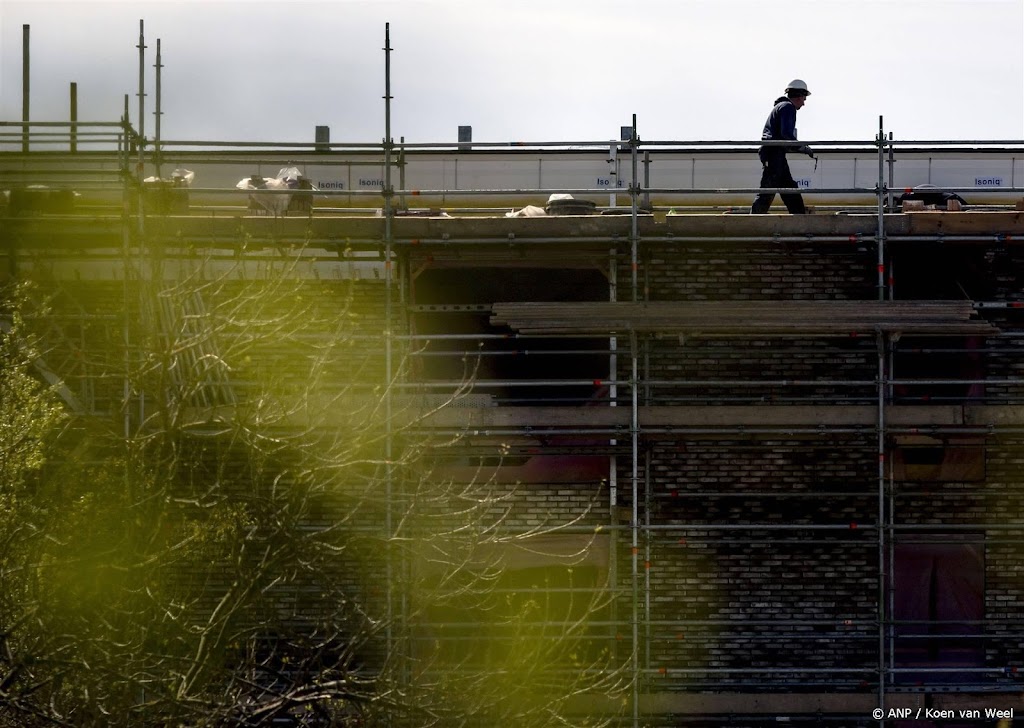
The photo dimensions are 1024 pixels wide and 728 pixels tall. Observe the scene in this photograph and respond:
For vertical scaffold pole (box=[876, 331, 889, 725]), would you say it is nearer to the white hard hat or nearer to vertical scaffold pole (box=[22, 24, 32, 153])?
the white hard hat

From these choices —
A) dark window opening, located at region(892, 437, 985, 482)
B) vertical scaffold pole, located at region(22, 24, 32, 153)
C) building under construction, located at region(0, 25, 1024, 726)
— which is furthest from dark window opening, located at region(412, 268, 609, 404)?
vertical scaffold pole, located at region(22, 24, 32, 153)

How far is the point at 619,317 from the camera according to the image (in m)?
13.4

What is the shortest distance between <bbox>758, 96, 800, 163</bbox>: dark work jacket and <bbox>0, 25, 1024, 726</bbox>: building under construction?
1.23 ft

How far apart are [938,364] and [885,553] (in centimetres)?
201

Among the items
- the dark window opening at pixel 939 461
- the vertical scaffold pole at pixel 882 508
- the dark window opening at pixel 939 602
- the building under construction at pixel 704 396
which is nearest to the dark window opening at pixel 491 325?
the building under construction at pixel 704 396

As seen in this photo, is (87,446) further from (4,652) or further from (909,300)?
(909,300)

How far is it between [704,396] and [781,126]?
9.47 feet

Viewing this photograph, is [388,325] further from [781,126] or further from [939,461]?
[939,461]

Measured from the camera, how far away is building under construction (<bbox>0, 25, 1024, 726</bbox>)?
1359 cm

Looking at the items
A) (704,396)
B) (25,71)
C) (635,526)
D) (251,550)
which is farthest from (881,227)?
(25,71)

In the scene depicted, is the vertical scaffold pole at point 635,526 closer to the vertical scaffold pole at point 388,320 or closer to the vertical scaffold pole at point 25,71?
the vertical scaffold pole at point 388,320

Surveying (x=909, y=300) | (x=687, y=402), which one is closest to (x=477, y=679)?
(x=687, y=402)

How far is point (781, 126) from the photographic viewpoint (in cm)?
1434

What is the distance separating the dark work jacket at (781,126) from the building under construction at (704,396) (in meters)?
0.38
